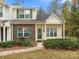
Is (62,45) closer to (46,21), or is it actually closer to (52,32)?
(46,21)

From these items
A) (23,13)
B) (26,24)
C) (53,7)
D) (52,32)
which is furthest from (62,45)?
(53,7)

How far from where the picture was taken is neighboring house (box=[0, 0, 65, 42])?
3978 centimetres

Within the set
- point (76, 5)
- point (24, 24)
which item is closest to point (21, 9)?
point (24, 24)

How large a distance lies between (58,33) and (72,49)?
555 inches

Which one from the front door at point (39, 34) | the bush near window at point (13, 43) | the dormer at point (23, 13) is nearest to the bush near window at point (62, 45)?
the bush near window at point (13, 43)

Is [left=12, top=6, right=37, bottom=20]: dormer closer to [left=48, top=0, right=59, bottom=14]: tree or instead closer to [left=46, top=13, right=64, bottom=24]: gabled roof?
[left=46, top=13, right=64, bottom=24]: gabled roof

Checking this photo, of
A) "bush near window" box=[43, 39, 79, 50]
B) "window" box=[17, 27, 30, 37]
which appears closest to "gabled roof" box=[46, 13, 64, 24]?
"window" box=[17, 27, 30, 37]

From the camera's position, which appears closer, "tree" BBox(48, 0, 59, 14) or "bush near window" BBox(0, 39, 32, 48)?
"bush near window" BBox(0, 39, 32, 48)

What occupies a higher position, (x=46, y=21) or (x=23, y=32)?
(x=46, y=21)

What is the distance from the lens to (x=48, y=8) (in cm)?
7200

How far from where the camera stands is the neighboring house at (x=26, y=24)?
3978cm

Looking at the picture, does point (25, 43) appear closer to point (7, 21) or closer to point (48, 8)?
point (7, 21)

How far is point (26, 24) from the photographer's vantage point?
1576 inches

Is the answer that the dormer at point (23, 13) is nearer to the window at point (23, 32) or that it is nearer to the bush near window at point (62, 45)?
the window at point (23, 32)
